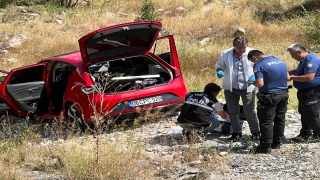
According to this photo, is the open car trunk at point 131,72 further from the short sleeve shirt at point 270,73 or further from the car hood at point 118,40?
the short sleeve shirt at point 270,73

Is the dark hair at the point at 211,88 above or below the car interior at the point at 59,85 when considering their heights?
above

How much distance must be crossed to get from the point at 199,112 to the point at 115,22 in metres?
13.8

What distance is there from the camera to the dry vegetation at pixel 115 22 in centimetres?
534

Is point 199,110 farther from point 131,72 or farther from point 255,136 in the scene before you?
point 131,72

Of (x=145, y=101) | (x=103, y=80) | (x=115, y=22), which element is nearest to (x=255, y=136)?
(x=145, y=101)

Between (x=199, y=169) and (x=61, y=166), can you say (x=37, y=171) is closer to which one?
(x=61, y=166)

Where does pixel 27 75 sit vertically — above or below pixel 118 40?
below

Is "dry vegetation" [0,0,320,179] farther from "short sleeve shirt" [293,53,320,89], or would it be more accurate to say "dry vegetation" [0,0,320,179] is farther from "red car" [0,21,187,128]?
"short sleeve shirt" [293,53,320,89]

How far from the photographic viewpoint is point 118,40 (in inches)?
294

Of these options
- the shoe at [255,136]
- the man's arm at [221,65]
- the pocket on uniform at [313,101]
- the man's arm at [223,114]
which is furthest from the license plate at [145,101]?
the pocket on uniform at [313,101]

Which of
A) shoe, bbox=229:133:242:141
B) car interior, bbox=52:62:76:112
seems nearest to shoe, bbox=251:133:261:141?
shoe, bbox=229:133:242:141

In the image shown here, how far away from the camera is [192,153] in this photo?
5.91 m

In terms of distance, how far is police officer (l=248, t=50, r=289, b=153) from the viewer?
5.74 m

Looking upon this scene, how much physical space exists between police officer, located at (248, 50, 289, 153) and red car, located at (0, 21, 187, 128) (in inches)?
82.8
